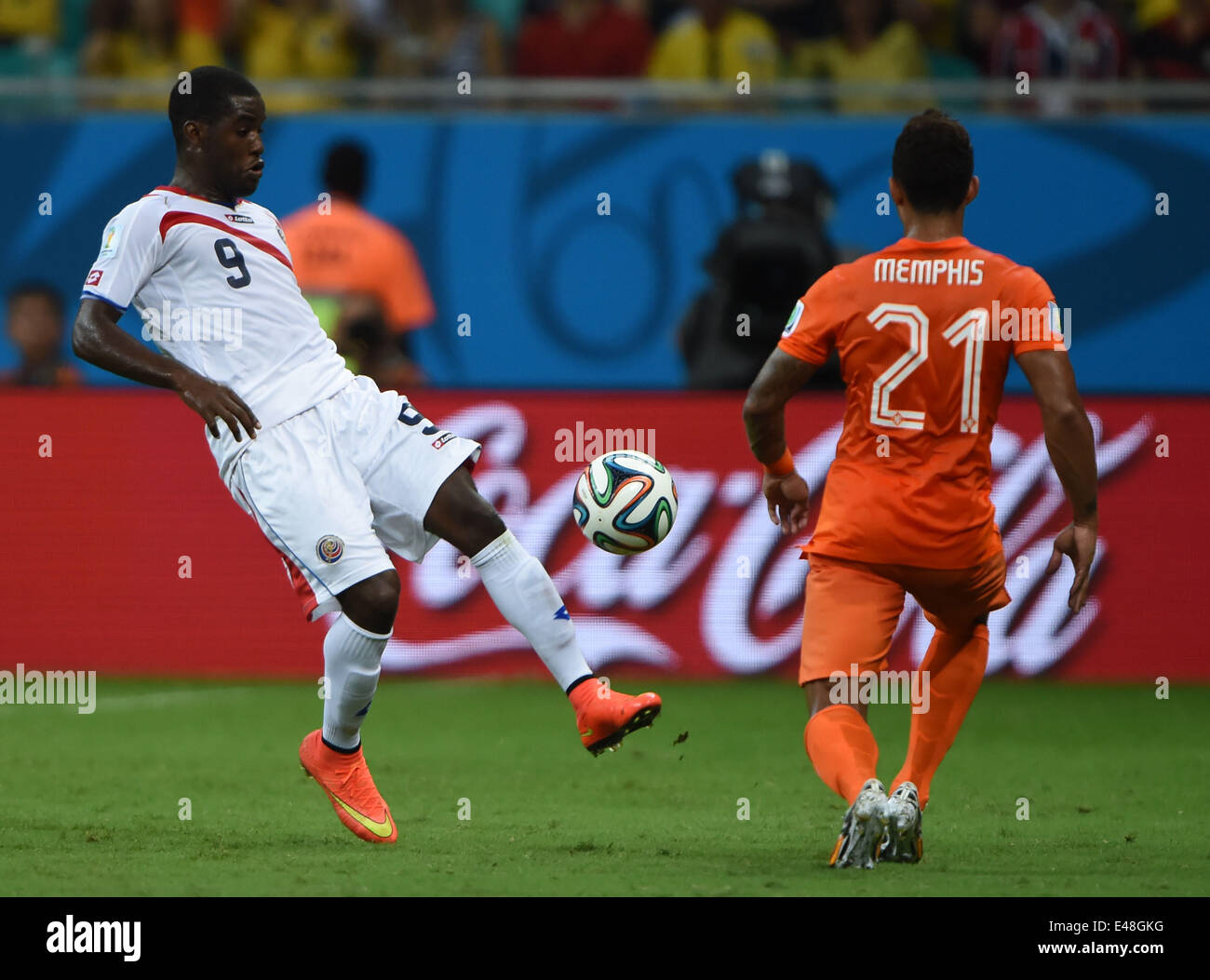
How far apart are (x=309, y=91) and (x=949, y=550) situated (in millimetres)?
8599

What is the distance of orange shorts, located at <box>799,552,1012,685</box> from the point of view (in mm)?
5367

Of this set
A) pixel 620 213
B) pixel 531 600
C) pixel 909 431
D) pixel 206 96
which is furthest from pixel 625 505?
pixel 620 213

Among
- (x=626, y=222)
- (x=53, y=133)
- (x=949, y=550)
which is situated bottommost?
(x=949, y=550)

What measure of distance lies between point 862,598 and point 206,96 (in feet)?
8.50

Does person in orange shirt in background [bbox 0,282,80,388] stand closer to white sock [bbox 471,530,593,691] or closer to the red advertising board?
the red advertising board

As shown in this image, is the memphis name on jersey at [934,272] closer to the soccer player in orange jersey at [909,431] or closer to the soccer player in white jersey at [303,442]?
the soccer player in orange jersey at [909,431]

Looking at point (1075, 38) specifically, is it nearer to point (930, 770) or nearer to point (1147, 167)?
point (1147, 167)

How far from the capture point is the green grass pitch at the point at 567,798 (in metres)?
5.18

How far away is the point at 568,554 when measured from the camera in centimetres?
1009

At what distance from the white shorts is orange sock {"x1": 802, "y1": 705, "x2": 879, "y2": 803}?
1.46 meters

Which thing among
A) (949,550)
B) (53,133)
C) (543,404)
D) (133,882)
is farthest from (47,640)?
(949,550)

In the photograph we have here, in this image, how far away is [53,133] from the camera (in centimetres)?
1320

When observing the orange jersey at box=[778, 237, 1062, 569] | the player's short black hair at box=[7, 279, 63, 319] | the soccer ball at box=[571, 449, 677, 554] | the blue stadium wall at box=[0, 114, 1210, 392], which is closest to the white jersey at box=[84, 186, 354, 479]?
the soccer ball at box=[571, 449, 677, 554]
